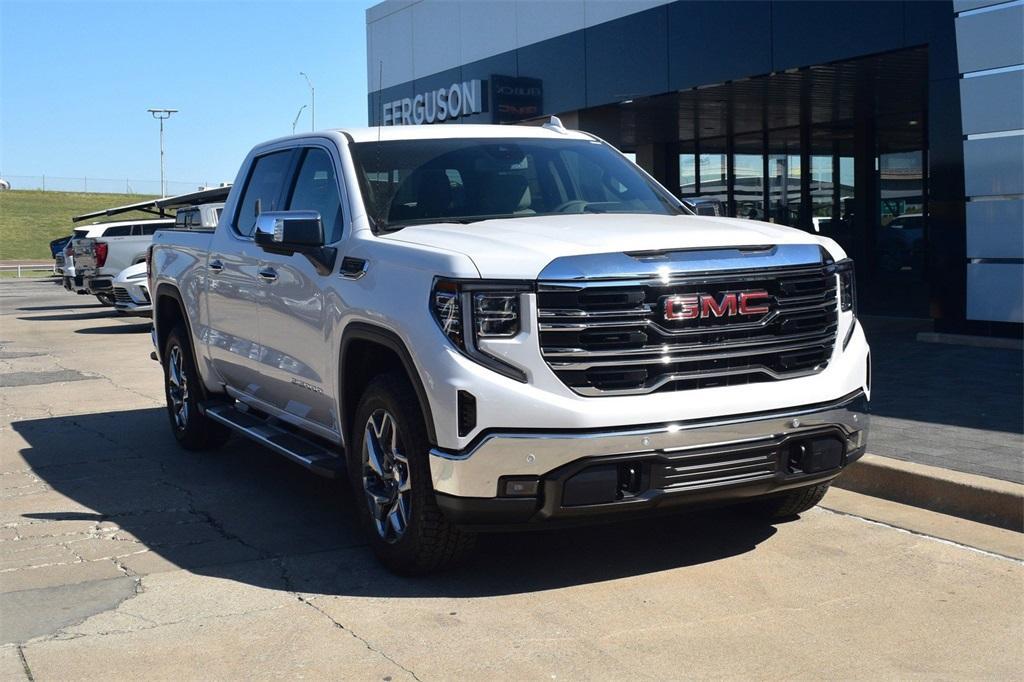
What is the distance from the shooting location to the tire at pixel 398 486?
16.0ft

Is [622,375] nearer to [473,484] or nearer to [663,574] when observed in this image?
[473,484]

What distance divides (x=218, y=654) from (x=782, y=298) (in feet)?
8.91

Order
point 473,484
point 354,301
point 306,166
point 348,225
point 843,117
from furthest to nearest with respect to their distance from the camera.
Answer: point 843,117
point 306,166
point 348,225
point 354,301
point 473,484

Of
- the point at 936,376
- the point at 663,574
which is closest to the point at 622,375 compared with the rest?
the point at 663,574

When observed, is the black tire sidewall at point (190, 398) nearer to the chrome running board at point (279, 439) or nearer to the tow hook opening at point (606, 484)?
the chrome running board at point (279, 439)

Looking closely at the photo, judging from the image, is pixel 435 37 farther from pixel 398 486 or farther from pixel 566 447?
pixel 566 447

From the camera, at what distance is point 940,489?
6281 millimetres

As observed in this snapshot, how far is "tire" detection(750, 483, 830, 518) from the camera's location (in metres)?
5.81

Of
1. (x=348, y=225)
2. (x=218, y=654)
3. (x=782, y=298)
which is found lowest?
(x=218, y=654)

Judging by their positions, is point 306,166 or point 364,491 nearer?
point 364,491

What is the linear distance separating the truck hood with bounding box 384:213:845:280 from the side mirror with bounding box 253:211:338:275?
392 millimetres

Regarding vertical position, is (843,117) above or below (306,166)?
above

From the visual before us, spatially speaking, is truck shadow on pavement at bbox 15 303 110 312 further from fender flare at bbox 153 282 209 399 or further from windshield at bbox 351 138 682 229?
windshield at bbox 351 138 682 229

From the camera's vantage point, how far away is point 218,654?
4.31m
